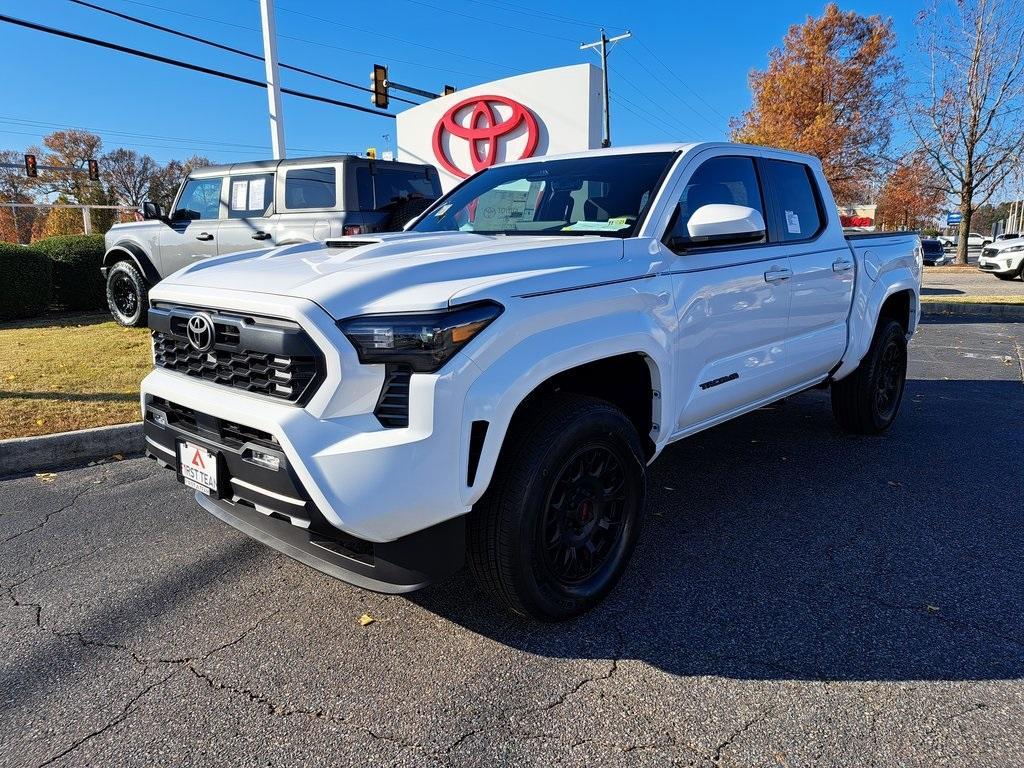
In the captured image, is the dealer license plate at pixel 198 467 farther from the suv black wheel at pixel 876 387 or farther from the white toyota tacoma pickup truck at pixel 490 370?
the suv black wheel at pixel 876 387

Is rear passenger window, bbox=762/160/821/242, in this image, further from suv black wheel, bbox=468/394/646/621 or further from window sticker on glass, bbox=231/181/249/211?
window sticker on glass, bbox=231/181/249/211

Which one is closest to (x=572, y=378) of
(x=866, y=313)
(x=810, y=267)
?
(x=810, y=267)

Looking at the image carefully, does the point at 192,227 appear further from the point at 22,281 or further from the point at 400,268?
the point at 400,268

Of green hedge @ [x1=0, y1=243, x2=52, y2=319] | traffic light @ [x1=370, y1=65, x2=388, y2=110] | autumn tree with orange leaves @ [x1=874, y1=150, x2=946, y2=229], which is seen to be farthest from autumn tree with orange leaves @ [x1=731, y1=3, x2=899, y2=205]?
green hedge @ [x1=0, y1=243, x2=52, y2=319]

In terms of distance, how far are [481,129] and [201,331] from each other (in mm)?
12486

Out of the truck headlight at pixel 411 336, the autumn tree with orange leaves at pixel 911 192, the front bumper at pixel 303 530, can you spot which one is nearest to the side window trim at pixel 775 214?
the truck headlight at pixel 411 336

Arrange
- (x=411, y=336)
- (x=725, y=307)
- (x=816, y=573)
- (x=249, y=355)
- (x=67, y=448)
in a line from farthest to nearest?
1. (x=67, y=448)
2. (x=725, y=307)
3. (x=816, y=573)
4. (x=249, y=355)
5. (x=411, y=336)

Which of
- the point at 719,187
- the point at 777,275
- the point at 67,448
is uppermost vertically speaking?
the point at 719,187

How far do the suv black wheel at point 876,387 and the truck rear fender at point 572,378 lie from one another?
265 centimetres

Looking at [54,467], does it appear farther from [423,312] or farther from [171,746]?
[423,312]

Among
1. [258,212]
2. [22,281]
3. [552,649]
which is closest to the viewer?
[552,649]

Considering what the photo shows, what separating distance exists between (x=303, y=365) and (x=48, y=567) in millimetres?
1989

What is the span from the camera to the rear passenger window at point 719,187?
3.34 m

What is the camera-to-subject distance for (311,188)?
826 centimetres
